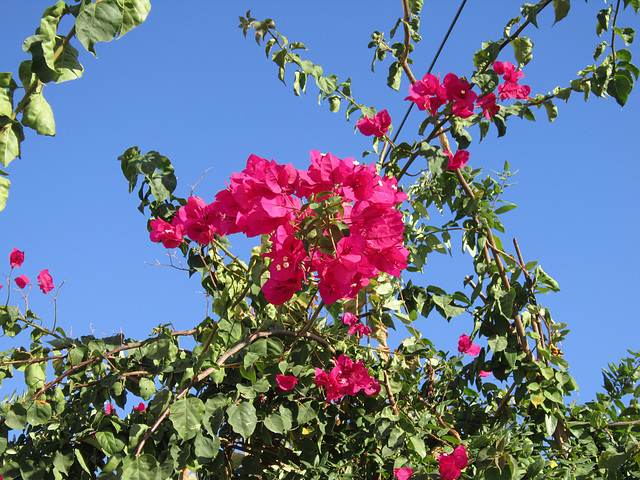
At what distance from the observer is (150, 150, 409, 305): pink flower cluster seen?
122 cm

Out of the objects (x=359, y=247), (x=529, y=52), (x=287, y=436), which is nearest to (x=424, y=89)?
(x=529, y=52)

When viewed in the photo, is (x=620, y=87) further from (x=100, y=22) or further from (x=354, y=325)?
(x=100, y=22)

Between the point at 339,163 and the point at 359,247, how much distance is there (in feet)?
0.63

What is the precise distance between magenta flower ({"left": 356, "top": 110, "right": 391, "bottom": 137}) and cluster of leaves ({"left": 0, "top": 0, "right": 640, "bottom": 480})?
0.13 m

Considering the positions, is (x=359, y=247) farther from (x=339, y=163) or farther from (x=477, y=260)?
(x=477, y=260)

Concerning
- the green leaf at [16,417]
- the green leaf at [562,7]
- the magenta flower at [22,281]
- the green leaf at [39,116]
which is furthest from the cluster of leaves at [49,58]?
the magenta flower at [22,281]

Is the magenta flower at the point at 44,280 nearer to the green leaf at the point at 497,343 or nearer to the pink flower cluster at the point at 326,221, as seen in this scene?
the pink flower cluster at the point at 326,221

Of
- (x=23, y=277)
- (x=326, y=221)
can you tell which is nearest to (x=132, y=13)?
(x=326, y=221)

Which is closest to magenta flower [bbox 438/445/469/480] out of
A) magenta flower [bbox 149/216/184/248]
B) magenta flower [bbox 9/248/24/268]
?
magenta flower [bbox 149/216/184/248]

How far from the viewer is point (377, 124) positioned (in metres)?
2.07

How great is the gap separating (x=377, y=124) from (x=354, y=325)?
0.74 m

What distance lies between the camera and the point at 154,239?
5.80 ft

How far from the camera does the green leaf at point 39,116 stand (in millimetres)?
833

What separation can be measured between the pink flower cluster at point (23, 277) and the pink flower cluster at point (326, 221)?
175 centimetres
